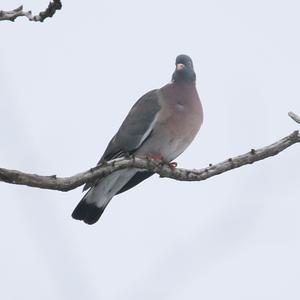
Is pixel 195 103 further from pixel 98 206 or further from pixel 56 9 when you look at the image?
pixel 56 9

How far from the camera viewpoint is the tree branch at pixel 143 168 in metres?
4.00

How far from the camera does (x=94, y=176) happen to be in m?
4.32

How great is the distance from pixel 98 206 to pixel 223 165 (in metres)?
1.82

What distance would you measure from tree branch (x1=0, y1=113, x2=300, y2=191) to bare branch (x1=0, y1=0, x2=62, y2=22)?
31.0 inches

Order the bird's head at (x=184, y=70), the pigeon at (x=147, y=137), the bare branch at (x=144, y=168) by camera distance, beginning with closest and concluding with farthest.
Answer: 1. the bare branch at (x=144, y=168)
2. the pigeon at (x=147, y=137)
3. the bird's head at (x=184, y=70)

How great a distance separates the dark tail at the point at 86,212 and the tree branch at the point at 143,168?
1199 millimetres

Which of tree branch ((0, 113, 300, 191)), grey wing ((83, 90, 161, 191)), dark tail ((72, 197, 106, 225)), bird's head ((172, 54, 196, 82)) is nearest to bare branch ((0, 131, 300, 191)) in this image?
tree branch ((0, 113, 300, 191))

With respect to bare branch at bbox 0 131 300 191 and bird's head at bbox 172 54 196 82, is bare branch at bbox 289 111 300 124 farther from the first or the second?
bird's head at bbox 172 54 196 82

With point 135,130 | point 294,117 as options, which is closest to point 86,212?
point 135,130

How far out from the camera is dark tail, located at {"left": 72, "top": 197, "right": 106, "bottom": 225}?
6.23m

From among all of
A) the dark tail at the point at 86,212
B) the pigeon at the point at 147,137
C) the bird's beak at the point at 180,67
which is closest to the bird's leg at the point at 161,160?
the pigeon at the point at 147,137

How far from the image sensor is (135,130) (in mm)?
6254

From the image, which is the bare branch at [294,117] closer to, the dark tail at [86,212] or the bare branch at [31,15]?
the bare branch at [31,15]

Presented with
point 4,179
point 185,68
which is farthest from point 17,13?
point 185,68
